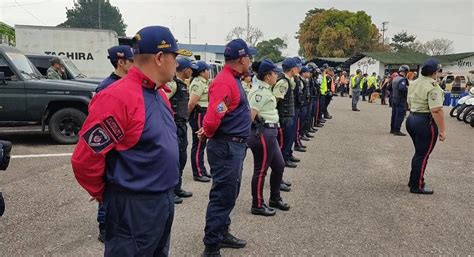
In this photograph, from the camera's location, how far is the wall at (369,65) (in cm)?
3581

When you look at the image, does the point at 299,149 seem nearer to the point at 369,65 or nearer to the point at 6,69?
the point at 6,69

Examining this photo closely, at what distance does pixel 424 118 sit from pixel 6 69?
25.7 feet

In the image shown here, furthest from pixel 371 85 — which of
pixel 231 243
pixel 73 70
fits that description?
pixel 231 243

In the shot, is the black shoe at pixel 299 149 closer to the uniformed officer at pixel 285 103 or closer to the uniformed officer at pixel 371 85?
the uniformed officer at pixel 285 103

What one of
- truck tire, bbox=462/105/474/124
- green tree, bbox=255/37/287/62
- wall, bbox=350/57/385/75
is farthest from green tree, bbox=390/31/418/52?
truck tire, bbox=462/105/474/124

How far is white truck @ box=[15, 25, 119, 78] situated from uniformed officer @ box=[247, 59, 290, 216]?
11466 mm

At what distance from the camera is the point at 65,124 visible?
8.75 meters

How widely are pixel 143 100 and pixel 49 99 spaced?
724cm

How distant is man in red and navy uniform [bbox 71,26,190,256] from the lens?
1.99 m

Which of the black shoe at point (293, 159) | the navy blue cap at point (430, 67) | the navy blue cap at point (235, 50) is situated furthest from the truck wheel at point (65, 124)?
the navy blue cap at point (430, 67)

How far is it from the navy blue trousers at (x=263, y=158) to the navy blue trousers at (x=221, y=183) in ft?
2.68

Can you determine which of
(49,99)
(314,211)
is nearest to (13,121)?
(49,99)

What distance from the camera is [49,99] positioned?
8.40 meters

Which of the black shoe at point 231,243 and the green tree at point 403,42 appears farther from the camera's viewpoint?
→ the green tree at point 403,42
